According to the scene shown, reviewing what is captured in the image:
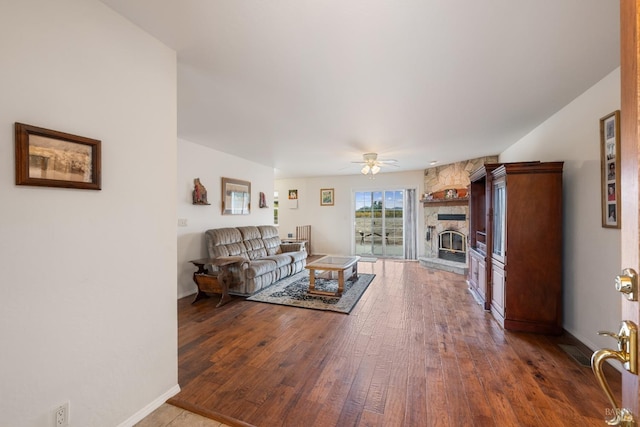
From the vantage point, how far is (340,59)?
6.57 ft

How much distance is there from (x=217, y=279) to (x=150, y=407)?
2178mm

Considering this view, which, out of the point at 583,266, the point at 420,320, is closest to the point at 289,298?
the point at 420,320

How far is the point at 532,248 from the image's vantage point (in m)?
2.91

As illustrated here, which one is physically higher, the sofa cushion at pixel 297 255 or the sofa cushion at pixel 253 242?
the sofa cushion at pixel 253 242

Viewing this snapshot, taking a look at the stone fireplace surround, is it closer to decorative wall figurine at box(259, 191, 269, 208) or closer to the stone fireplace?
the stone fireplace

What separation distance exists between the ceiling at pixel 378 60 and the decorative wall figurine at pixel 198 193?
1.09 meters

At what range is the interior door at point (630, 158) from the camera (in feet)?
1.99

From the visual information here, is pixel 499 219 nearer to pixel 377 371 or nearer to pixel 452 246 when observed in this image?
pixel 377 371

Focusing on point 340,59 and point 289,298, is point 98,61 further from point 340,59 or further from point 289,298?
point 289,298

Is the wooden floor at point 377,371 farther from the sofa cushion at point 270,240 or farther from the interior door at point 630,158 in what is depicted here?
the sofa cushion at point 270,240

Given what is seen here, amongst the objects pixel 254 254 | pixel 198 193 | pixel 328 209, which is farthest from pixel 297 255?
pixel 328 209

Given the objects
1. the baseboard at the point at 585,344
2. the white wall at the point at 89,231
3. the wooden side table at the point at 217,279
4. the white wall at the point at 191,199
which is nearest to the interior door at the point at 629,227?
the white wall at the point at 89,231

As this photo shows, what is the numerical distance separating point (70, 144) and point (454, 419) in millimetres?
2779

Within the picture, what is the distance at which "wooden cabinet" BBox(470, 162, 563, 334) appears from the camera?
2.86 meters
